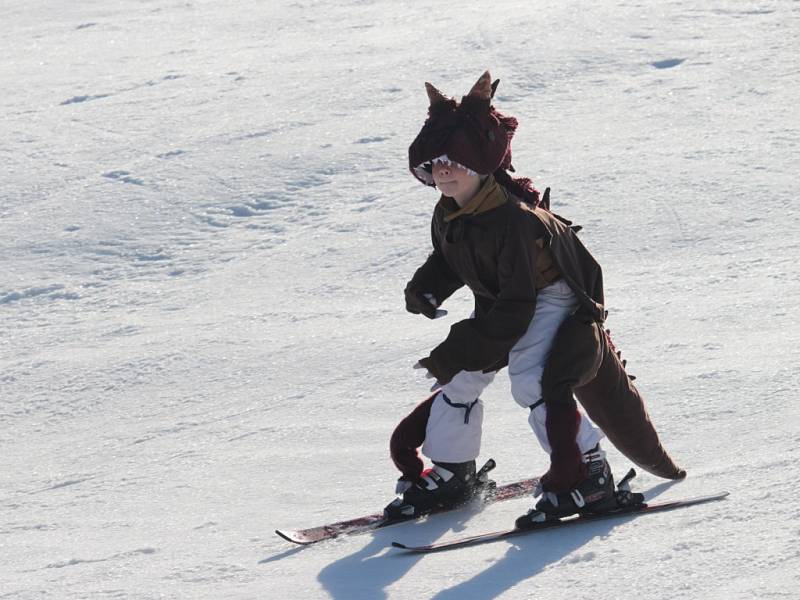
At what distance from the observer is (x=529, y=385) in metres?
3.48

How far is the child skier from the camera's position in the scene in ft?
11.0

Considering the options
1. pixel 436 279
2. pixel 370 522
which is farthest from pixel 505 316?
pixel 370 522

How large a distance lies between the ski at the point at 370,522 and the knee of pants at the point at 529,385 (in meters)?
0.46

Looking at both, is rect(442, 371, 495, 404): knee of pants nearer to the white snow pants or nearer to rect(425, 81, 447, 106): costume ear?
the white snow pants

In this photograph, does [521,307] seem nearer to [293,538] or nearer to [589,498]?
[589,498]

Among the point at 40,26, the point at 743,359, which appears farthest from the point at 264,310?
the point at 40,26

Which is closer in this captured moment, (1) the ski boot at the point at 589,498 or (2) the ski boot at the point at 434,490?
(1) the ski boot at the point at 589,498

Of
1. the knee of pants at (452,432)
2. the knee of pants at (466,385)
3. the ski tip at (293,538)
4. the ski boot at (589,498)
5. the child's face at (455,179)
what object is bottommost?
the ski tip at (293,538)

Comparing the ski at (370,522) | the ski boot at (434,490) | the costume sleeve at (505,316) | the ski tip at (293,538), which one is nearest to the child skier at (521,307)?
the costume sleeve at (505,316)

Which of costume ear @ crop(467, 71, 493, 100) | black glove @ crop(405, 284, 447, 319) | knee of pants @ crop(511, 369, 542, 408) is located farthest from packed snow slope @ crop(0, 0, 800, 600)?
costume ear @ crop(467, 71, 493, 100)

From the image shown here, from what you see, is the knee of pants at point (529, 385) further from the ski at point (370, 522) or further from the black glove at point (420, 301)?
the ski at point (370, 522)

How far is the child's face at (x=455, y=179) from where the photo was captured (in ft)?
11.1

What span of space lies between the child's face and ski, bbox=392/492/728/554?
37.1 inches

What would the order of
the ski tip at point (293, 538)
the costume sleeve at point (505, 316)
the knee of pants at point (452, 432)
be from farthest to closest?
the knee of pants at point (452, 432), the ski tip at point (293, 538), the costume sleeve at point (505, 316)
